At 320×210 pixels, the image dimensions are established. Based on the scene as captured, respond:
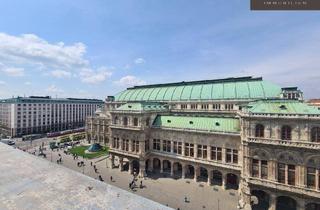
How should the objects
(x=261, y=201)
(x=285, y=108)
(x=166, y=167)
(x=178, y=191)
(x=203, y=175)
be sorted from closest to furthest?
(x=285, y=108) → (x=261, y=201) → (x=178, y=191) → (x=203, y=175) → (x=166, y=167)

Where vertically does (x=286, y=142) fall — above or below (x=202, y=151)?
above

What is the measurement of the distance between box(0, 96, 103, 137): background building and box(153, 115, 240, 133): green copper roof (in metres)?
126

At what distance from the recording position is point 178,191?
56688 mm

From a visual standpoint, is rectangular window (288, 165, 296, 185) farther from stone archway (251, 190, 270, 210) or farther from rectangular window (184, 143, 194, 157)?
rectangular window (184, 143, 194, 157)

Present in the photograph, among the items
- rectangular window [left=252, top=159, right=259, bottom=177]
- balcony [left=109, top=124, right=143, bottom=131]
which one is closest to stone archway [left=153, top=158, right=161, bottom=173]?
balcony [left=109, top=124, right=143, bottom=131]

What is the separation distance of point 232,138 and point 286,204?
751 inches

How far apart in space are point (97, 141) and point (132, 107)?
1953 inches

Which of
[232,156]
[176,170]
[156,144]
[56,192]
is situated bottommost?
[176,170]

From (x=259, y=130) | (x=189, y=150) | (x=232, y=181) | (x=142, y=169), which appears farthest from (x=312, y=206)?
(x=142, y=169)

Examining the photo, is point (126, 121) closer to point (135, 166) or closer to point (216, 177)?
point (135, 166)

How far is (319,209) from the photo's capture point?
1769 inches

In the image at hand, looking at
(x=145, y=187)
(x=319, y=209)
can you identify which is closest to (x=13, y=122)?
(x=145, y=187)

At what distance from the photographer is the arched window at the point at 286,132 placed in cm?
4350

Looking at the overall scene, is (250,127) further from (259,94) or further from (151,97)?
(151,97)
